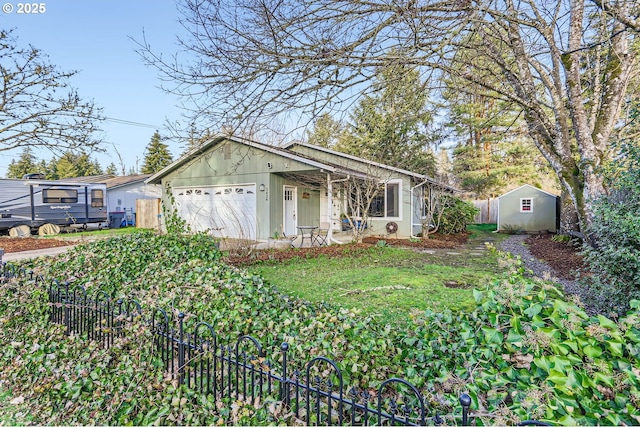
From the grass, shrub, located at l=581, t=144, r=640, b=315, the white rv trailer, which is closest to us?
shrub, located at l=581, t=144, r=640, b=315

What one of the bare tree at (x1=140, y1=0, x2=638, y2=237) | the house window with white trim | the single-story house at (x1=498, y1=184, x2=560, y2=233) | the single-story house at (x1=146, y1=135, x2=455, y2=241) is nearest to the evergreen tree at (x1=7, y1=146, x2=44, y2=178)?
the single-story house at (x1=146, y1=135, x2=455, y2=241)

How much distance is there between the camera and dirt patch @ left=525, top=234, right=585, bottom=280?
7.59 meters

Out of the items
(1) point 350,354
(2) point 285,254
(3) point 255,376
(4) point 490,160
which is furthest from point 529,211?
(3) point 255,376

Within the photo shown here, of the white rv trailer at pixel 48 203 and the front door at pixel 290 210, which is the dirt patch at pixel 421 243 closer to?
the front door at pixel 290 210

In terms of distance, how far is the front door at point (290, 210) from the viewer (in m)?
14.4

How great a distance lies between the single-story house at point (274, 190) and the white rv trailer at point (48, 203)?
5304 mm

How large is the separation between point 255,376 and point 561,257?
396 inches

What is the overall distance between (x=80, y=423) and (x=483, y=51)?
22.8 feet

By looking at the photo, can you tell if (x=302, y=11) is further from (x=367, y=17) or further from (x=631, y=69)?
(x=631, y=69)

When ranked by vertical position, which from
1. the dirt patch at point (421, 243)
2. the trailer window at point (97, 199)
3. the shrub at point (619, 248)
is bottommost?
the dirt patch at point (421, 243)

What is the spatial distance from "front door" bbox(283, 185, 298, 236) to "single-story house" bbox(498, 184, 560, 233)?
11317 mm

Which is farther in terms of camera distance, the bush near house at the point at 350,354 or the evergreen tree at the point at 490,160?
the evergreen tree at the point at 490,160

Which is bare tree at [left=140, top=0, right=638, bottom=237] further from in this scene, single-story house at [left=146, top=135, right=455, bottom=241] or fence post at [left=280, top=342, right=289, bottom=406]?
single-story house at [left=146, top=135, right=455, bottom=241]

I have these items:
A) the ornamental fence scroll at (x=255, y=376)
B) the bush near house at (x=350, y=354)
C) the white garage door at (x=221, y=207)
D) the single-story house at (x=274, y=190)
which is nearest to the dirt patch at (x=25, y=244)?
the single-story house at (x=274, y=190)
